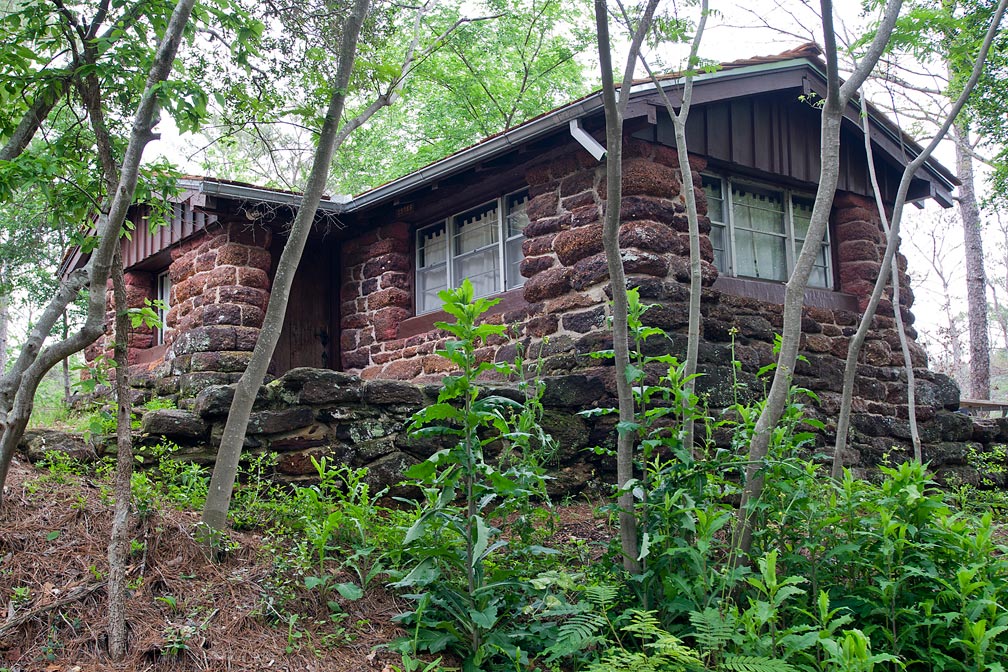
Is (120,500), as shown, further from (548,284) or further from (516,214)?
(516,214)

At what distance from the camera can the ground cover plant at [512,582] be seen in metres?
3.23

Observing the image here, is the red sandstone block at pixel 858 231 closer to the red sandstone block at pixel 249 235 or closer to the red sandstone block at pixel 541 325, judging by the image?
the red sandstone block at pixel 541 325

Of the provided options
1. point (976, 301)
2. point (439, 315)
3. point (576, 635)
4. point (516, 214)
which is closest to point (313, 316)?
point (439, 315)

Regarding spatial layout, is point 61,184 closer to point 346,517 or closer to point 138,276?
point 346,517

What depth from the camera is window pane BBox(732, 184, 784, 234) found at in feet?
26.7

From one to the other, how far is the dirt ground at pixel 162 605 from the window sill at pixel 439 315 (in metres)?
3.77

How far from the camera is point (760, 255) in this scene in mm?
8195

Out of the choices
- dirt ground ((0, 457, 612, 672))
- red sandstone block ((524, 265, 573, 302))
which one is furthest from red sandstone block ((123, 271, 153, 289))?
dirt ground ((0, 457, 612, 672))

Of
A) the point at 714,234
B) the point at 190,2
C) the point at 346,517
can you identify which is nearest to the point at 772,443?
the point at 346,517

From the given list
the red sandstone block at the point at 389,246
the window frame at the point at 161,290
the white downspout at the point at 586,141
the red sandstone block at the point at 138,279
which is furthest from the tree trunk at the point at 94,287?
the red sandstone block at the point at 138,279

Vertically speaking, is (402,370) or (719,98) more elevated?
(719,98)

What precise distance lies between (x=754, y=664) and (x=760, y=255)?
5.85m

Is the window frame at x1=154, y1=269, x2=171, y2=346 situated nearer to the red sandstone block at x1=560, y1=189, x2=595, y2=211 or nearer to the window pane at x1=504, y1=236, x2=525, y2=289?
the window pane at x1=504, y1=236, x2=525, y2=289

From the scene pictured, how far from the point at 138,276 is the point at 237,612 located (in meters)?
8.43
